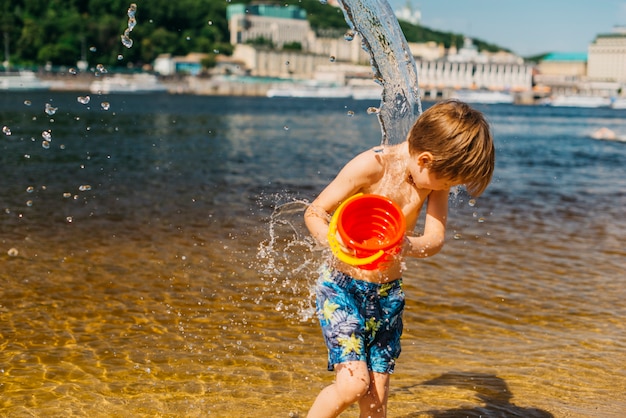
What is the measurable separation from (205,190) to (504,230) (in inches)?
216

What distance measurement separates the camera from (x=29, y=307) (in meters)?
5.74

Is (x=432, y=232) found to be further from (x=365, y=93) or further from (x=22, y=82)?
(x=365, y=93)

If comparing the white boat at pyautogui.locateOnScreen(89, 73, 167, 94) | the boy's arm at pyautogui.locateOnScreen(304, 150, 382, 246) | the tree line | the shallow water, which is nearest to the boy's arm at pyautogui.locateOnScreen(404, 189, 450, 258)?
the boy's arm at pyautogui.locateOnScreen(304, 150, 382, 246)

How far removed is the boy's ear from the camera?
2.90 m

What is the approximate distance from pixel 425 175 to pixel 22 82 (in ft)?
356

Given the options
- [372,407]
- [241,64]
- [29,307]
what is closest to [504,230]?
[29,307]

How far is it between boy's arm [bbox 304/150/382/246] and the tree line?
118334mm

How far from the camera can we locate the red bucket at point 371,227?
275 cm

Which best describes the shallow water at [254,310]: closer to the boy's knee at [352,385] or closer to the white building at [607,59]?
the boy's knee at [352,385]

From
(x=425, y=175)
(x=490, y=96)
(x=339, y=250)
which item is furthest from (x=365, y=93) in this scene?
(x=339, y=250)

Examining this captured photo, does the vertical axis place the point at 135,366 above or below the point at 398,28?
below

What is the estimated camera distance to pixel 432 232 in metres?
3.08

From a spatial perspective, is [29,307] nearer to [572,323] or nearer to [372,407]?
[372,407]

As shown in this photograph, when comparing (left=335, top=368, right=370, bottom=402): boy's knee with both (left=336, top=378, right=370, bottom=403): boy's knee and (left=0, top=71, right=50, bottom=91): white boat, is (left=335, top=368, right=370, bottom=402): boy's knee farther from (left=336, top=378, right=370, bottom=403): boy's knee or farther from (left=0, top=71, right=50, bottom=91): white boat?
(left=0, top=71, right=50, bottom=91): white boat
